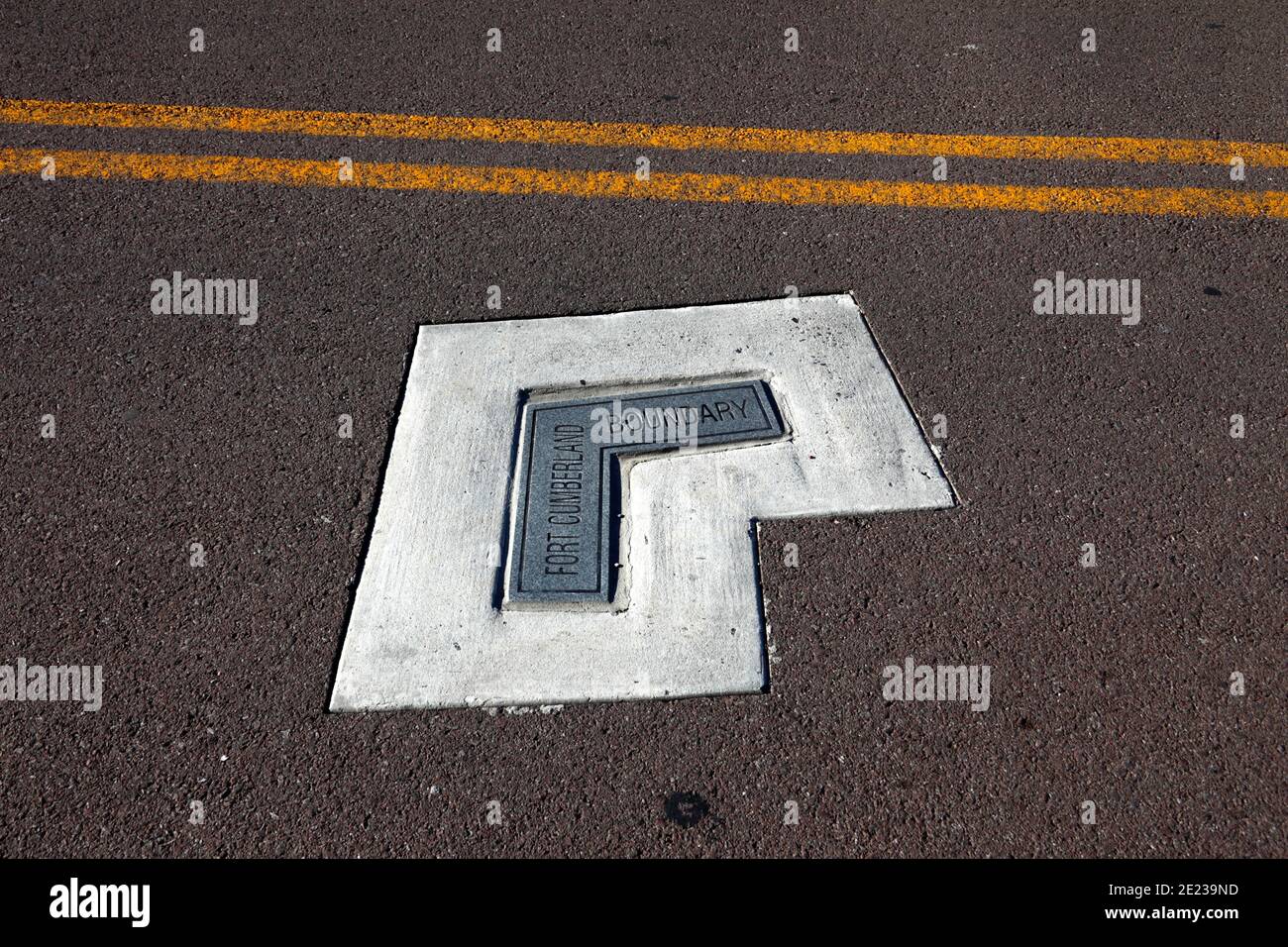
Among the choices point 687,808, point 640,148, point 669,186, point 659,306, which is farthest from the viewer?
point 640,148

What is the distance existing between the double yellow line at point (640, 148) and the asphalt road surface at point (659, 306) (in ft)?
0.19

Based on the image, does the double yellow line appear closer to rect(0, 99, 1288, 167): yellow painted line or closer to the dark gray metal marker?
rect(0, 99, 1288, 167): yellow painted line

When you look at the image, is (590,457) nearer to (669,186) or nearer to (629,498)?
(629,498)

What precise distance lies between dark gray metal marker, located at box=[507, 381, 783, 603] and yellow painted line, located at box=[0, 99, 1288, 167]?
5.11 feet

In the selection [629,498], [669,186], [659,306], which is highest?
[669,186]

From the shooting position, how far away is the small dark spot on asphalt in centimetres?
220

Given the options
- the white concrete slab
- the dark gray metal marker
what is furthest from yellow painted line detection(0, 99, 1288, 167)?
the dark gray metal marker

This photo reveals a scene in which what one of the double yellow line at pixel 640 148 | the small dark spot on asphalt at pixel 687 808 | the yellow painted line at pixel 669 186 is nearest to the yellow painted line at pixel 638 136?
the double yellow line at pixel 640 148

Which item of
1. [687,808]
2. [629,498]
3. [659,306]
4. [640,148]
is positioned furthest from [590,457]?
[640,148]

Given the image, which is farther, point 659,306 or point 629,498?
point 659,306

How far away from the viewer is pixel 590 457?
2967 millimetres

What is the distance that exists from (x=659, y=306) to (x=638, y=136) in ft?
3.80
